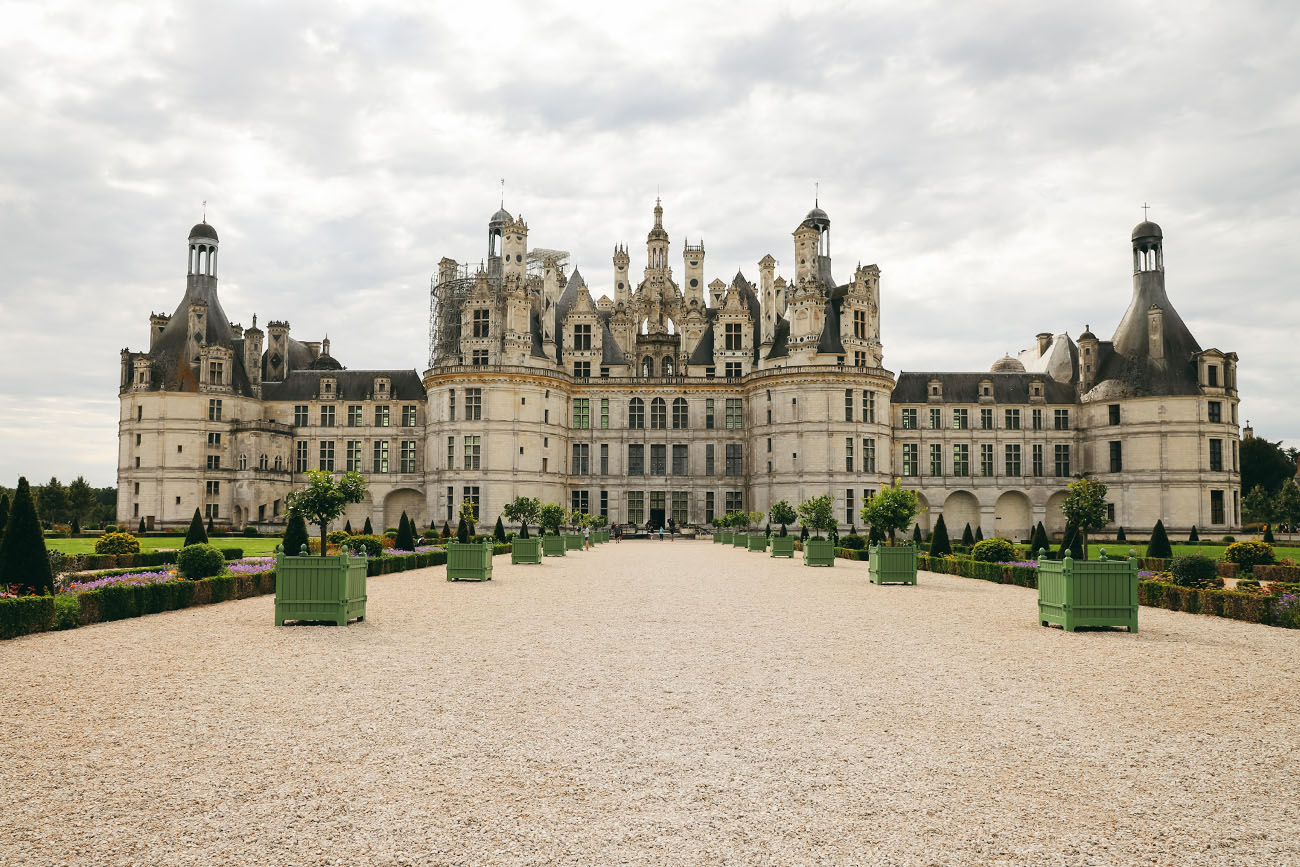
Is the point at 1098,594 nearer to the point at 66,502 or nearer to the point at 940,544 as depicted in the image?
the point at 940,544

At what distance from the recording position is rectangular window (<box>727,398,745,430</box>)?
6819cm

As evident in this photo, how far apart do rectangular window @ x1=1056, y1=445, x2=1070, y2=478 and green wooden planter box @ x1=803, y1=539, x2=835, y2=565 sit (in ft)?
126

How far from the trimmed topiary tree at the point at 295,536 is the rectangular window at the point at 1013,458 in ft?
182

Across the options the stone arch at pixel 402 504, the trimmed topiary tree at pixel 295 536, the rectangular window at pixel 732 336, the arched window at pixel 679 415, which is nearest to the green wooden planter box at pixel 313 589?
the trimmed topiary tree at pixel 295 536

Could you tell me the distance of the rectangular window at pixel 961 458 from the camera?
2628 inches

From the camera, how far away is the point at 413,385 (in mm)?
70062

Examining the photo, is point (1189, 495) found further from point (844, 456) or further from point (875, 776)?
point (875, 776)

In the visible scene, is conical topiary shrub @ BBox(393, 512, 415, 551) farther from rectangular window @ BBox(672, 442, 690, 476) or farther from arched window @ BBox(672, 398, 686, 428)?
arched window @ BBox(672, 398, 686, 428)

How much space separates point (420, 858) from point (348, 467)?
66.0 metres

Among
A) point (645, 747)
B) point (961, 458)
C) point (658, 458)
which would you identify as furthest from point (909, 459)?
point (645, 747)

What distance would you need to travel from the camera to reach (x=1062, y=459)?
6631 cm

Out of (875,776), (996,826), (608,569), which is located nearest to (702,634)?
(875,776)

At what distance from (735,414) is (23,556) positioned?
180 feet

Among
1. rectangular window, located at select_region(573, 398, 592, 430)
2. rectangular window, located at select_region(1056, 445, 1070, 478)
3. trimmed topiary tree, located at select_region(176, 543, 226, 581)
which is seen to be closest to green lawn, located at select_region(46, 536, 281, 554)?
trimmed topiary tree, located at select_region(176, 543, 226, 581)
